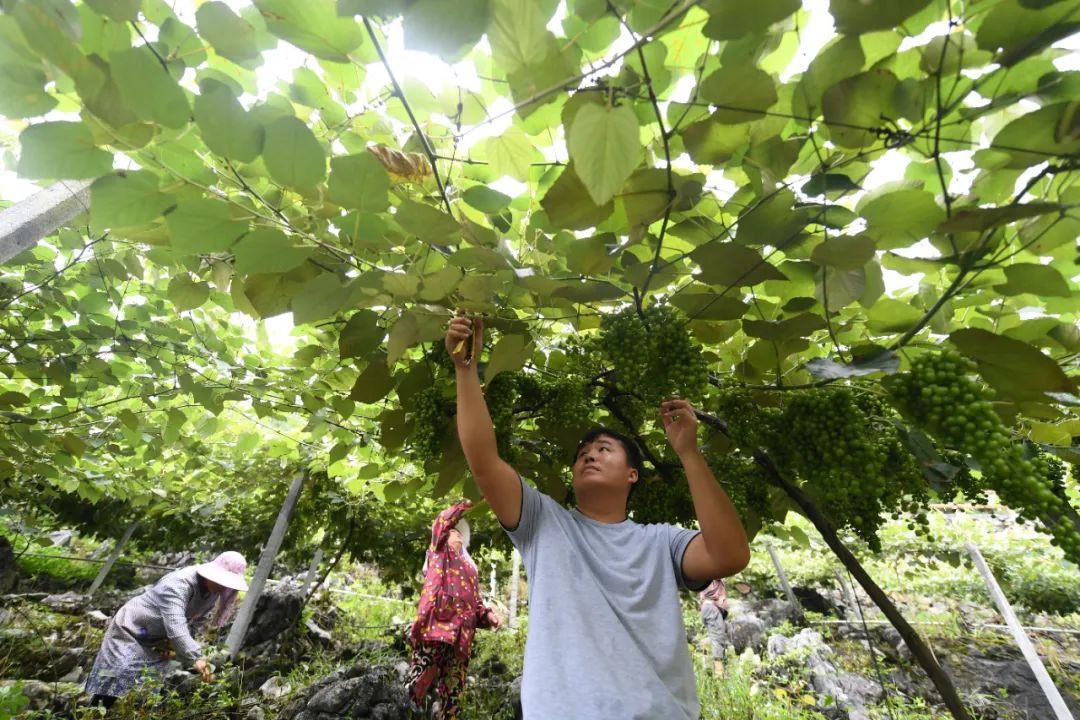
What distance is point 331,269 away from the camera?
3.81 feet

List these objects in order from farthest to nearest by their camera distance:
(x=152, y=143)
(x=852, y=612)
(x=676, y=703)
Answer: (x=852, y=612) → (x=676, y=703) → (x=152, y=143)

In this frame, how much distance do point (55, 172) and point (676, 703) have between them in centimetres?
142

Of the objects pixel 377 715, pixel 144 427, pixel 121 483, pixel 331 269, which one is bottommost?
pixel 377 715

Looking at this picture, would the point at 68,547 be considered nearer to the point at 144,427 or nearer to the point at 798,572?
the point at 144,427

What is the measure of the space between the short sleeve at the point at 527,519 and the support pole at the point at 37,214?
114 centimetres

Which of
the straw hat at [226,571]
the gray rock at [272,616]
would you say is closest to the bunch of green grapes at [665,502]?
the straw hat at [226,571]

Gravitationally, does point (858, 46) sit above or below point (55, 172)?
above

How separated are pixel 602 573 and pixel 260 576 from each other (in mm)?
4307

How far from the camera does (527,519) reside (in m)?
1.31

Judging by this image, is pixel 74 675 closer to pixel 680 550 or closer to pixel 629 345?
pixel 680 550

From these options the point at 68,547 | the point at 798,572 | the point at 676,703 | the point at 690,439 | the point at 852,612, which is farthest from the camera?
the point at 68,547

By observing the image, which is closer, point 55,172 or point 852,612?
point 55,172

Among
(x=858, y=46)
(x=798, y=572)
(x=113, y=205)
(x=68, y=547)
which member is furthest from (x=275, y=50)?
(x=68, y=547)

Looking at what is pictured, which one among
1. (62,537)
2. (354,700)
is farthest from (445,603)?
(62,537)
